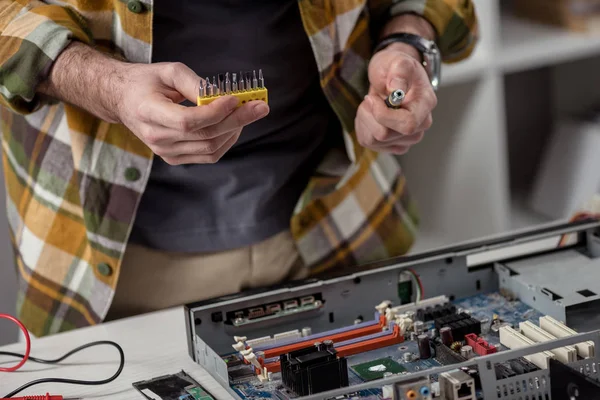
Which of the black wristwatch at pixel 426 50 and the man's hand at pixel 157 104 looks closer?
the man's hand at pixel 157 104

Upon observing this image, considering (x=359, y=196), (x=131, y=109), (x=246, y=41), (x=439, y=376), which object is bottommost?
(x=439, y=376)

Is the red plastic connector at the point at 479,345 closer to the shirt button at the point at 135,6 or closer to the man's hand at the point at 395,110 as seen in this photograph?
the man's hand at the point at 395,110

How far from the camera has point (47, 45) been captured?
1140mm

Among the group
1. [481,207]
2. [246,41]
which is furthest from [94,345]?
[481,207]

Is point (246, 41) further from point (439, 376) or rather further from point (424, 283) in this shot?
point (439, 376)

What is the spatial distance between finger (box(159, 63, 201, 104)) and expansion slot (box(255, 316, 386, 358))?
1.01 ft

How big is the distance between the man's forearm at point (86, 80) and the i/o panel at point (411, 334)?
0.90 feet

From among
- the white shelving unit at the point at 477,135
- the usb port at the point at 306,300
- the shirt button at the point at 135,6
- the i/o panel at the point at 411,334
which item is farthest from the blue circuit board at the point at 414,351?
the white shelving unit at the point at 477,135

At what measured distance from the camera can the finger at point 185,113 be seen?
0.96 metres

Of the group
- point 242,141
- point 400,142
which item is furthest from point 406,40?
point 242,141

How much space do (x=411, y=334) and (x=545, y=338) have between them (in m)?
0.16

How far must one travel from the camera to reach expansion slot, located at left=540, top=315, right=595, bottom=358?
98 cm

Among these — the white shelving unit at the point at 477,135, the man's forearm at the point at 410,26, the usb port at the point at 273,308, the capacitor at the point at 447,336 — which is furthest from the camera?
the white shelving unit at the point at 477,135

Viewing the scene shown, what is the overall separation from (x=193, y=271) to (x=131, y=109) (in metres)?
0.39
